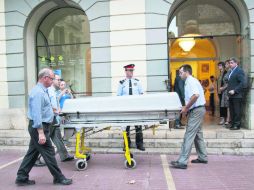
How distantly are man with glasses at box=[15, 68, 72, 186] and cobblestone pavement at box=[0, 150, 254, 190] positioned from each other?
7.8 inches

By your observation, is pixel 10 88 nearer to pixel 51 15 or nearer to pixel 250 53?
pixel 51 15

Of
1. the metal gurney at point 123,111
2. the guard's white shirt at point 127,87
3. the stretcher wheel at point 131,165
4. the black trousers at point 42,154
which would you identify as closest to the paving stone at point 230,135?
the guard's white shirt at point 127,87

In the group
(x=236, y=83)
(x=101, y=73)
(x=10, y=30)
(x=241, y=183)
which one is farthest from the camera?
(x=10, y=30)

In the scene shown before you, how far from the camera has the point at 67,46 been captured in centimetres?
1203

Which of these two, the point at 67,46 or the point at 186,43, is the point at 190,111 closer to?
the point at 186,43

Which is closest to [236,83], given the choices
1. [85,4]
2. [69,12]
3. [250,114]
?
[250,114]

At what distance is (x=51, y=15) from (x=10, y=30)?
1.64 meters

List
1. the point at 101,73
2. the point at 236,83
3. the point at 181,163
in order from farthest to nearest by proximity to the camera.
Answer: the point at 101,73, the point at 236,83, the point at 181,163

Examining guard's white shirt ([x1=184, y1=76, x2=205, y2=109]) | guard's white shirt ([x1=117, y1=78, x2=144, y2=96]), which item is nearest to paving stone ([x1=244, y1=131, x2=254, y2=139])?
guard's white shirt ([x1=184, y1=76, x2=205, y2=109])

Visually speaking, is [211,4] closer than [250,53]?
No

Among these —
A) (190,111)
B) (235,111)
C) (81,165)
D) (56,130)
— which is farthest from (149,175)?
(235,111)

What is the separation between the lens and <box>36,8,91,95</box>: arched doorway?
11922 millimetres

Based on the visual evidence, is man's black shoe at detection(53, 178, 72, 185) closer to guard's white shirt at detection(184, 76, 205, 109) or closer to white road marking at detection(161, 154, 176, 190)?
white road marking at detection(161, 154, 176, 190)

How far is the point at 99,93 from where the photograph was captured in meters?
10.3
